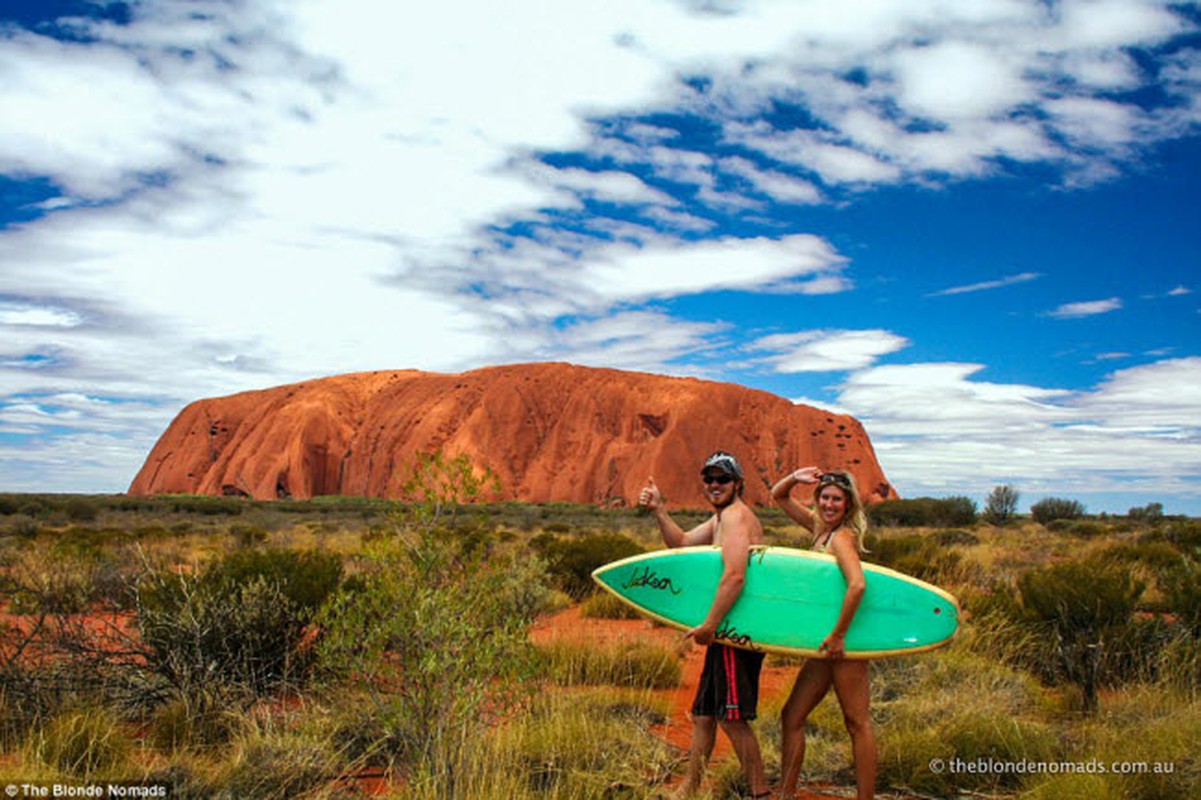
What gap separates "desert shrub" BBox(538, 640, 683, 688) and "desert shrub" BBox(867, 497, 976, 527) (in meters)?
26.6

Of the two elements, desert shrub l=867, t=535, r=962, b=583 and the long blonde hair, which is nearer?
the long blonde hair

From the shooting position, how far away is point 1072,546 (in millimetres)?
19109

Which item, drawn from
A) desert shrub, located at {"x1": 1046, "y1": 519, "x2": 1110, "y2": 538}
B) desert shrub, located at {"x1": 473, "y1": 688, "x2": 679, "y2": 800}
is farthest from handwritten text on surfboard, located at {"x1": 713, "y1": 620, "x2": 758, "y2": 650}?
desert shrub, located at {"x1": 1046, "y1": 519, "x2": 1110, "y2": 538}

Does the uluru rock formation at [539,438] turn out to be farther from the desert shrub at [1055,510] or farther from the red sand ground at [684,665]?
the red sand ground at [684,665]

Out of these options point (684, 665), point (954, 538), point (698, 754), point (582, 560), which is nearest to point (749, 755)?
point (698, 754)

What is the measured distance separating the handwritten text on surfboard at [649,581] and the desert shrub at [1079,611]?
4116mm

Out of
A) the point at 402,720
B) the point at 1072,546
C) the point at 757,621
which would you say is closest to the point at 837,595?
the point at 757,621

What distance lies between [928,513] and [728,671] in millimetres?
31473

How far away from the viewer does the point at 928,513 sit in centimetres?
3269

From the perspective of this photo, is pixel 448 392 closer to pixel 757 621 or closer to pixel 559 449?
pixel 559 449

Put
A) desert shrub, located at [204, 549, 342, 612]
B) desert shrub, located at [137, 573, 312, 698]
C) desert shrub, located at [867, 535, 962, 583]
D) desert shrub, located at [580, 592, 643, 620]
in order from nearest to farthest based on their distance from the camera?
desert shrub, located at [137, 573, 312, 698], desert shrub, located at [204, 549, 342, 612], desert shrub, located at [580, 592, 643, 620], desert shrub, located at [867, 535, 962, 583]

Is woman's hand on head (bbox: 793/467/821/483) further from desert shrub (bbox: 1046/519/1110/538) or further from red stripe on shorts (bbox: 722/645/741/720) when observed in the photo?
desert shrub (bbox: 1046/519/1110/538)

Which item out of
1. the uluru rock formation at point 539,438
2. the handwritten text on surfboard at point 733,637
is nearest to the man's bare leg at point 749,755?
the handwritten text on surfboard at point 733,637

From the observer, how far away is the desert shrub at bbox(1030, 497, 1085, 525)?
34.2 metres
